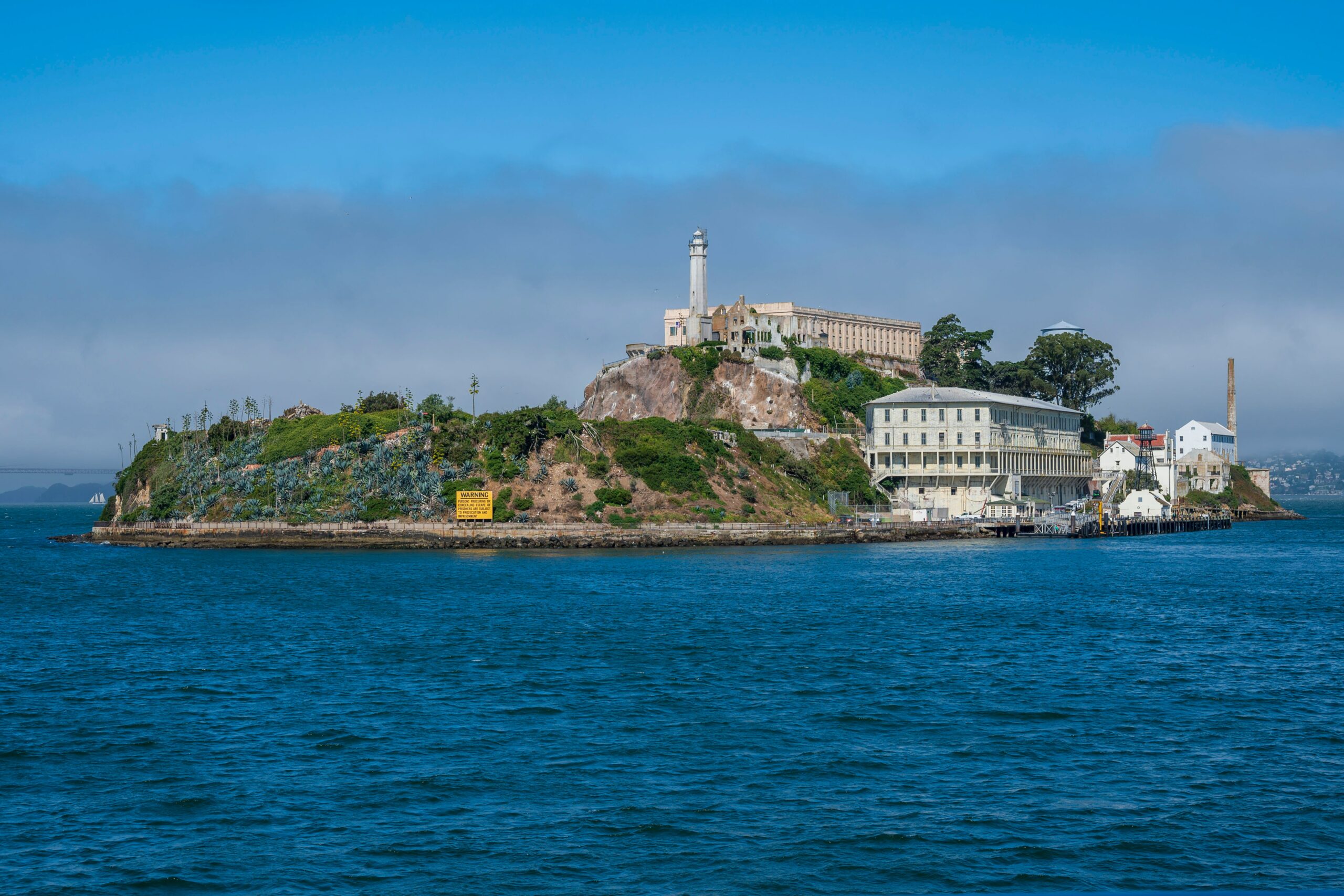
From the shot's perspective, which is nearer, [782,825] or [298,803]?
[782,825]

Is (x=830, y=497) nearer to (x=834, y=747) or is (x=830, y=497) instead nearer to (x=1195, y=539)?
(x=1195, y=539)

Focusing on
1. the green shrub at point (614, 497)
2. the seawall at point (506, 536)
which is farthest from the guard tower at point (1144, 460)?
the green shrub at point (614, 497)

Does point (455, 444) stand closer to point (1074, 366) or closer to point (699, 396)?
point (699, 396)

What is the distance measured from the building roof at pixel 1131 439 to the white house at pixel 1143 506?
12.1 metres

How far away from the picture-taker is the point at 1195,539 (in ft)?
326

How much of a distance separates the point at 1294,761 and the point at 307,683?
22.7m

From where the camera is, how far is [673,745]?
2433cm

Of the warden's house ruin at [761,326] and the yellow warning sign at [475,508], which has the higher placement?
the warden's house ruin at [761,326]

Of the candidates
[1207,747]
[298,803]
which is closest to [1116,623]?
[1207,747]

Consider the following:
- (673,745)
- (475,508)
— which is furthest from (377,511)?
(673,745)

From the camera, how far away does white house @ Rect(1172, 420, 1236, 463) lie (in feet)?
493

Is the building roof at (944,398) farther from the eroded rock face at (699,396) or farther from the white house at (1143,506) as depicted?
the white house at (1143,506)

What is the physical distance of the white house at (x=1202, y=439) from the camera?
493ft

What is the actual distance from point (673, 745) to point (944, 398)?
86158 mm
